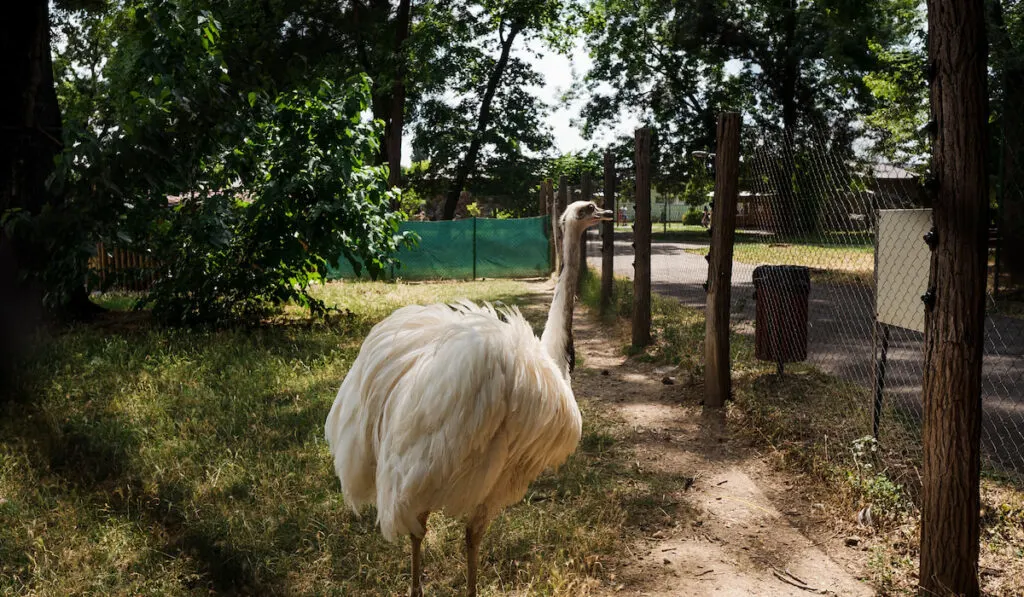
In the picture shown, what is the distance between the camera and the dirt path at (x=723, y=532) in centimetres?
329

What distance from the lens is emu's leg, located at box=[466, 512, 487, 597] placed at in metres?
3.09

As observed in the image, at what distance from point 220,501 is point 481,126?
21193mm

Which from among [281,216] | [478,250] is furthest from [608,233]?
[478,250]

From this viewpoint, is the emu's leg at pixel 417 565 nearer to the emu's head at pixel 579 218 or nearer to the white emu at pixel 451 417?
the white emu at pixel 451 417

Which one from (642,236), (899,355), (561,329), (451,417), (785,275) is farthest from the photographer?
(642,236)

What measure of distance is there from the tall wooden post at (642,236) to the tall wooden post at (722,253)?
200 centimetres

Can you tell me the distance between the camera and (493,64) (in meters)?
23.8

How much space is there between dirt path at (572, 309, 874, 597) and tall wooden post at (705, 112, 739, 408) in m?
0.35

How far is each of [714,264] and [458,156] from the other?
19.8 meters

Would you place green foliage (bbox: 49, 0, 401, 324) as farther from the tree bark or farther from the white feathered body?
the tree bark

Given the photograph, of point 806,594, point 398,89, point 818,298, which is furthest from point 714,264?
point 398,89

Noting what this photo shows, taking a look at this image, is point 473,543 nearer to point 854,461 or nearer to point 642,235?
point 854,461

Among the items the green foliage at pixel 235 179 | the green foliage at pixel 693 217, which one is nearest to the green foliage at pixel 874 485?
the green foliage at pixel 235 179

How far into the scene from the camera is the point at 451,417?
277cm
